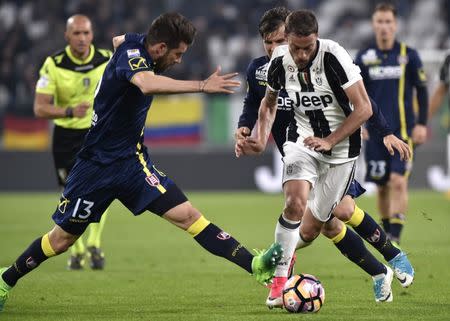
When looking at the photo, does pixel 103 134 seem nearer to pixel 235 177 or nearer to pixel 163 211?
pixel 163 211

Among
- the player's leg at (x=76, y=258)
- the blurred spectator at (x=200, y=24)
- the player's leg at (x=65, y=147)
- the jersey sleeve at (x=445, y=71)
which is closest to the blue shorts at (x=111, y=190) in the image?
the player's leg at (x=76, y=258)

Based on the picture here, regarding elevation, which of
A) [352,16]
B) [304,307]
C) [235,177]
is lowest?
[235,177]

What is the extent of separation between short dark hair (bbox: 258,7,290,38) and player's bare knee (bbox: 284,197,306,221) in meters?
1.42

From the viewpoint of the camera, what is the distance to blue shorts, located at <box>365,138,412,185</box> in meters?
11.5

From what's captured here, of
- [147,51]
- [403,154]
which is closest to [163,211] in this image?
[147,51]

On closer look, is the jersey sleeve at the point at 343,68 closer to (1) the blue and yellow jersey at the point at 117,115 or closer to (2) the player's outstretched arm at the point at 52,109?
(1) the blue and yellow jersey at the point at 117,115

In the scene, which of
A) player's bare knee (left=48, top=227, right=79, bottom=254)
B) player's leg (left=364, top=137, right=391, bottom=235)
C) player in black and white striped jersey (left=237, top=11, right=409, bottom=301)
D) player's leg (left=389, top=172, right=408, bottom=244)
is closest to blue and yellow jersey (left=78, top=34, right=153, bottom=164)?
player's bare knee (left=48, top=227, right=79, bottom=254)

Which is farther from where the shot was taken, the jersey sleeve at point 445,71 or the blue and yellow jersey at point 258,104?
the jersey sleeve at point 445,71

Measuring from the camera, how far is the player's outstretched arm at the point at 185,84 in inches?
249

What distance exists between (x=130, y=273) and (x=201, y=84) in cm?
388

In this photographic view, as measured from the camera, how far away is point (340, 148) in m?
7.54

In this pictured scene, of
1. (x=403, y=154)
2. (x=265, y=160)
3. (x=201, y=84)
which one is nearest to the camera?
(x=201, y=84)

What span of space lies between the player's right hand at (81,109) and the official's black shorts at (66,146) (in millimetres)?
530

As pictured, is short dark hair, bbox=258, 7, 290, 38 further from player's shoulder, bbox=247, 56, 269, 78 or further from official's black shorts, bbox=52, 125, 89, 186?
official's black shorts, bbox=52, 125, 89, 186
